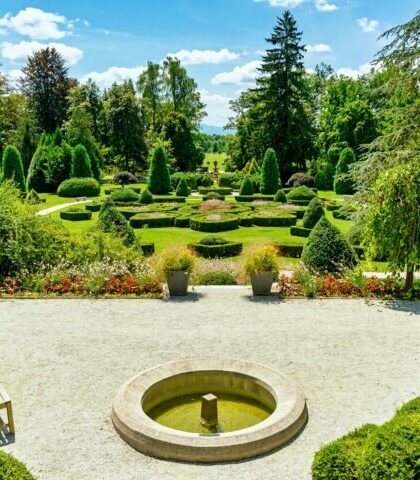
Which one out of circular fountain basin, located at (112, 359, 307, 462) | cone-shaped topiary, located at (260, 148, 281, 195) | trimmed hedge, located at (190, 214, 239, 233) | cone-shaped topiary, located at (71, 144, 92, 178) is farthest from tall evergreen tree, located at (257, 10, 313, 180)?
circular fountain basin, located at (112, 359, 307, 462)

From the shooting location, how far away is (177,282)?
1162cm

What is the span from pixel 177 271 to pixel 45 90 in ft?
170

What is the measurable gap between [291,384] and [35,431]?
3.33m

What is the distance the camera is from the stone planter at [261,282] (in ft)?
38.0

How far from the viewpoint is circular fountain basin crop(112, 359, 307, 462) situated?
5.50 meters

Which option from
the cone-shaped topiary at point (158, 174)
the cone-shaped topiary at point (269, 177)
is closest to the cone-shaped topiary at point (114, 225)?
the cone-shaped topiary at point (158, 174)

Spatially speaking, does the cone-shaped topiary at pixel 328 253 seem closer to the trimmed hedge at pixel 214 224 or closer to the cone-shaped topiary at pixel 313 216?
the cone-shaped topiary at pixel 313 216

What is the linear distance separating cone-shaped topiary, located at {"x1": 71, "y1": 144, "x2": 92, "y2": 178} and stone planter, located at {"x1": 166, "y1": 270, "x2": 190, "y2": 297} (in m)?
27.8

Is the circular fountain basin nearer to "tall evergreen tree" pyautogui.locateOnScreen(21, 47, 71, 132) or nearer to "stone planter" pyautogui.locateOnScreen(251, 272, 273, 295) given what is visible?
"stone planter" pyautogui.locateOnScreen(251, 272, 273, 295)

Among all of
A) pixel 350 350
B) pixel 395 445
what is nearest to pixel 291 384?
pixel 350 350

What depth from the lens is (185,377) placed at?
7125 millimetres

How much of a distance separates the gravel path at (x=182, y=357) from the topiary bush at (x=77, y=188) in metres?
24.4

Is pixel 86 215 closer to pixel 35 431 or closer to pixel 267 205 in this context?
pixel 267 205

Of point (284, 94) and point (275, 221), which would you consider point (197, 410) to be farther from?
point (284, 94)
